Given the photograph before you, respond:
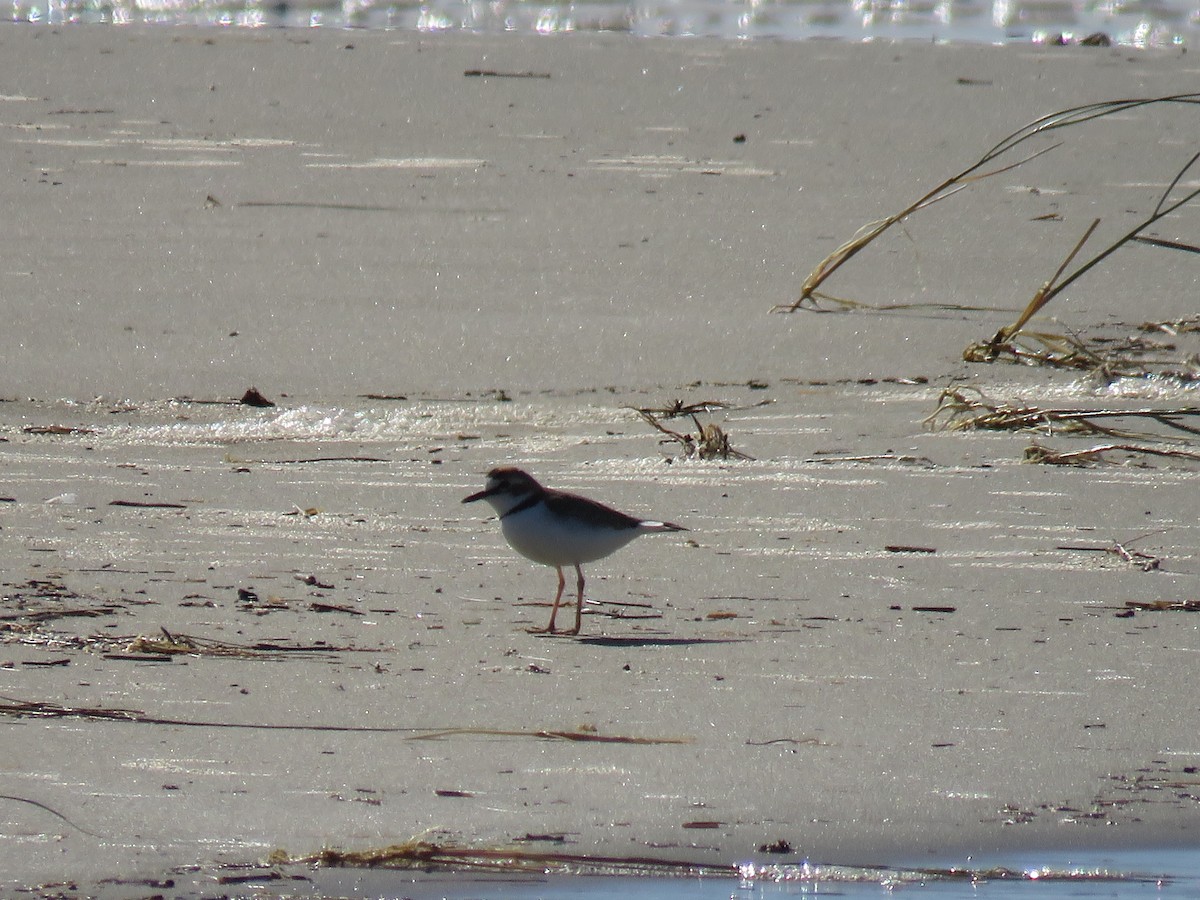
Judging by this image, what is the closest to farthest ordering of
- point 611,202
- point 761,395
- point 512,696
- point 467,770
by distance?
1. point 467,770
2. point 512,696
3. point 761,395
4. point 611,202

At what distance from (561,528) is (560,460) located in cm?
157

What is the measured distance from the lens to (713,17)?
50.5 ft

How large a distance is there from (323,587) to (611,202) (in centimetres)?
526

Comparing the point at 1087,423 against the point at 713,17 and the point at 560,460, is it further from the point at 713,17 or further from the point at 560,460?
the point at 713,17

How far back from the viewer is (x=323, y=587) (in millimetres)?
5273

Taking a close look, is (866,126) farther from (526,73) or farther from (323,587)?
(323,587)

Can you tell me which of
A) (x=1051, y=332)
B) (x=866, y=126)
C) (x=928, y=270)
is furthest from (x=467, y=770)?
(x=866, y=126)

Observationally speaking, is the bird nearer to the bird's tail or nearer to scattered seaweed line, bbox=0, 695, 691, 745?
the bird's tail

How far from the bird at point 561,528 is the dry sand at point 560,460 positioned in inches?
6.5

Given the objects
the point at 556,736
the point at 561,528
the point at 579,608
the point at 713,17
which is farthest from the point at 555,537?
the point at 713,17

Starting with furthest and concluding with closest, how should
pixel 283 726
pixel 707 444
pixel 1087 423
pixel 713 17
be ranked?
pixel 713 17 < pixel 1087 423 < pixel 707 444 < pixel 283 726

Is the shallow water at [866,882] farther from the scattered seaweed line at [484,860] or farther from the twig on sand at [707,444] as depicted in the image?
the twig on sand at [707,444]

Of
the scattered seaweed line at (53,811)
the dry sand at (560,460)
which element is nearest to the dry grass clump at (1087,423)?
the dry sand at (560,460)

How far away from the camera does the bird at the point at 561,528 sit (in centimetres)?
529
